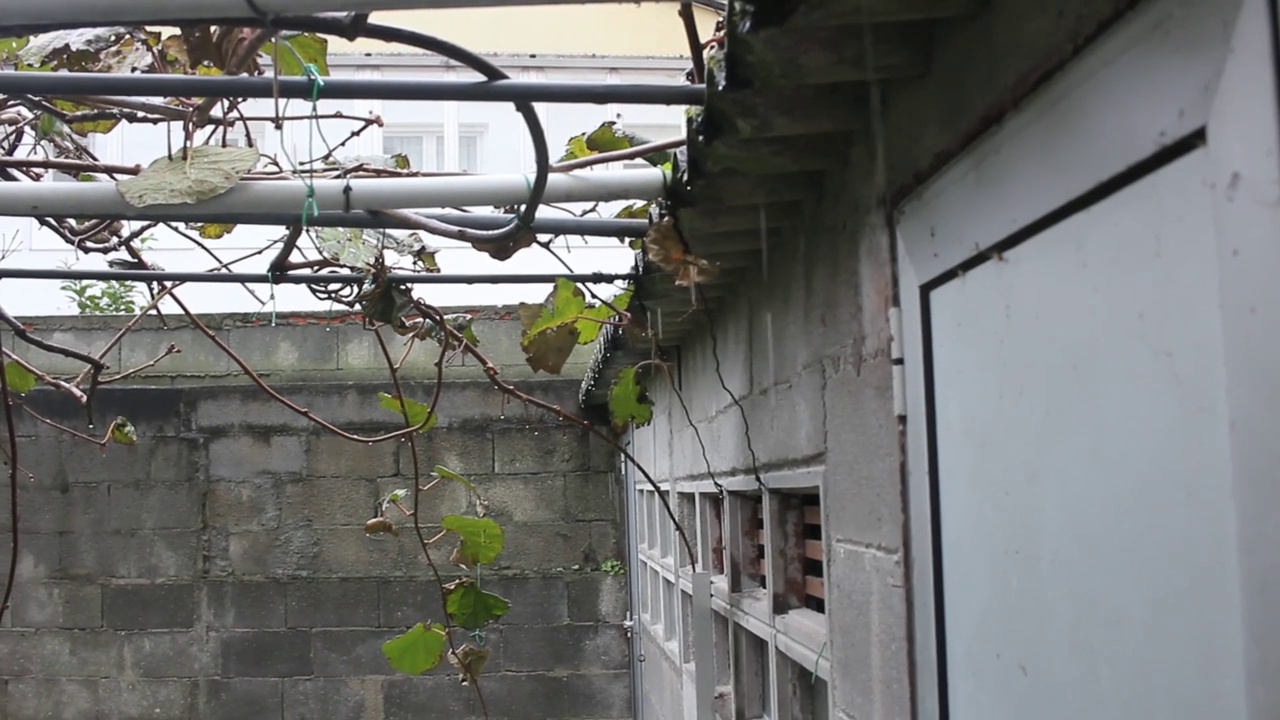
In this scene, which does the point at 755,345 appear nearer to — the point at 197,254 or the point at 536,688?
the point at 536,688

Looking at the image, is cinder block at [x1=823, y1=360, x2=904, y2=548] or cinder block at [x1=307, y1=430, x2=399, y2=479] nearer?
cinder block at [x1=823, y1=360, x2=904, y2=548]

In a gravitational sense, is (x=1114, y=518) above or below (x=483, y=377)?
below

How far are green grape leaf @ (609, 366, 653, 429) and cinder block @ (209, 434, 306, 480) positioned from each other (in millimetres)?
2796

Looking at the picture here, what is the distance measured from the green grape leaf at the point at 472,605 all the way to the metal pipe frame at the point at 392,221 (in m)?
1.38

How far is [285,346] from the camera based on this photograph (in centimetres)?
542

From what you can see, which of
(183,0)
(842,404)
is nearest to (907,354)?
(842,404)

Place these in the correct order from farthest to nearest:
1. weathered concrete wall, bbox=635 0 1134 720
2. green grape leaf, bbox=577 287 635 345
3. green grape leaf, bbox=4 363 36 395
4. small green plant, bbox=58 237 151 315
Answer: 1. small green plant, bbox=58 237 151 315
2. green grape leaf, bbox=4 363 36 395
3. green grape leaf, bbox=577 287 635 345
4. weathered concrete wall, bbox=635 0 1134 720

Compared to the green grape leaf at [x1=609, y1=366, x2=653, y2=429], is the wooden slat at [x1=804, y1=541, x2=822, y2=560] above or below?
below

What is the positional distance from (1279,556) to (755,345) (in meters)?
1.75

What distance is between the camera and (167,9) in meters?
1.25

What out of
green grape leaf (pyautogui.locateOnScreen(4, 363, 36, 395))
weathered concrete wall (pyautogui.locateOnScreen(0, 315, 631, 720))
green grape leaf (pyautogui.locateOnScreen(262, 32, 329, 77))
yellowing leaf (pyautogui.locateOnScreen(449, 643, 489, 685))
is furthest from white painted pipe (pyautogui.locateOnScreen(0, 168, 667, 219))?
weathered concrete wall (pyautogui.locateOnScreen(0, 315, 631, 720))

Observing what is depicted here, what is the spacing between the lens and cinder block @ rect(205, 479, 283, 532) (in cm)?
532

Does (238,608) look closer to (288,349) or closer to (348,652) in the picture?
(348,652)

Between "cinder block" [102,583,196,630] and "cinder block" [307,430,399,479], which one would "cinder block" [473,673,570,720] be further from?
"cinder block" [102,583,196,630]
